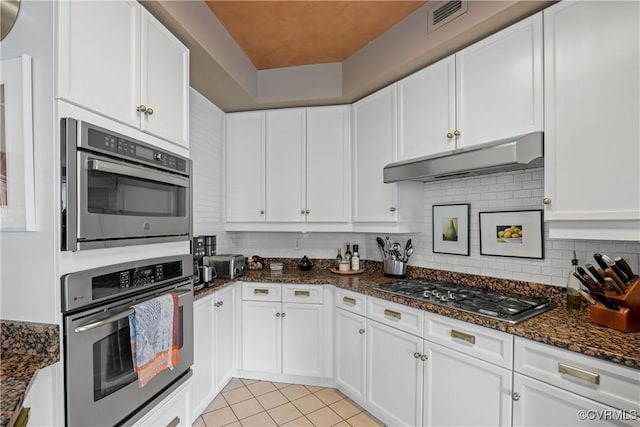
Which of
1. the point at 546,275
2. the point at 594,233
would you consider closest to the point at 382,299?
the point at 546,275

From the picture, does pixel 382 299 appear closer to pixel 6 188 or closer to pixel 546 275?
pixel 546 275


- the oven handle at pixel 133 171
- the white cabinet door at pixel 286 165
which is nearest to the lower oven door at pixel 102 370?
the oven handle at pixel 133 171

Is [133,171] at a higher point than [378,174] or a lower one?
lower

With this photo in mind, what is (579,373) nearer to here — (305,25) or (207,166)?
(305,25)

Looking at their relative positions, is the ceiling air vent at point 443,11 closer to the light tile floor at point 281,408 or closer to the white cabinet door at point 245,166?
the white cabinet door at point 245,166

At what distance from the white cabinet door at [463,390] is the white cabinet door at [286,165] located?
1.63 metres

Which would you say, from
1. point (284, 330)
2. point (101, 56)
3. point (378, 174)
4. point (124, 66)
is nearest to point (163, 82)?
point (124, 66)

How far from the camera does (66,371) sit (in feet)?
3.48

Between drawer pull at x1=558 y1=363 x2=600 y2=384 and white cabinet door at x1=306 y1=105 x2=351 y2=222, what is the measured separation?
180 centimetres

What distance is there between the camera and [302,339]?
8.27 feet

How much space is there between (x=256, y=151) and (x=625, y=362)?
276cm

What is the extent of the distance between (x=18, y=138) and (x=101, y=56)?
43 cm

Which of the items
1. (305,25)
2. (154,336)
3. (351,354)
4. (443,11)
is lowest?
(351,354)

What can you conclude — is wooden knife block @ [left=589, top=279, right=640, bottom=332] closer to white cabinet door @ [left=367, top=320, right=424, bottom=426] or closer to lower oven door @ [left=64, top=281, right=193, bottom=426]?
white cabinet door @ [left=367, top=320, right=424, bottom=426]
